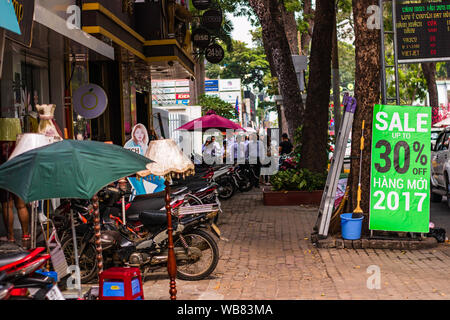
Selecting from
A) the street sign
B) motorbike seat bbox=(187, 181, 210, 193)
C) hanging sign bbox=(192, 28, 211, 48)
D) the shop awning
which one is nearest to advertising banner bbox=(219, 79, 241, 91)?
hanging sign bbox=(192, 28, 211, 48)

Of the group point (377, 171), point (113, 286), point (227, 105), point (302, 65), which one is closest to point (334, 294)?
point (113, 286)

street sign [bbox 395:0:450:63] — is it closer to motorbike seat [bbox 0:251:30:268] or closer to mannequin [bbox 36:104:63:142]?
mannequin [bbox 36:104:63:142]

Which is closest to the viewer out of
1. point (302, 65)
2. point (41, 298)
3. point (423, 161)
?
point (41, 298)

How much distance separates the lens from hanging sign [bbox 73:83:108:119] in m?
11.6

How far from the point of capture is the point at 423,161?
9.11 meters

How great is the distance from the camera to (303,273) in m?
7.77

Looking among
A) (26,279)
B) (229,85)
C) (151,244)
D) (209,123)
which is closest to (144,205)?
(151,244)

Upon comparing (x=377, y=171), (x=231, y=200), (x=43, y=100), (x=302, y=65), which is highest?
(x=302, y=65)

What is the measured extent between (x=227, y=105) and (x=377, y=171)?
23.4 metres

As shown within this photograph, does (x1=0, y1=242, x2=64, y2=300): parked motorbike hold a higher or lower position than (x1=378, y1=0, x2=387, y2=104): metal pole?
lower

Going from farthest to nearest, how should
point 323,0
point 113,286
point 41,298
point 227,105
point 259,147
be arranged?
point 227,105 < point 259,147 < point 323,0 < point 113,286 < point 41,298

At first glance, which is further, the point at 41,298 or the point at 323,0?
the point at 323,0

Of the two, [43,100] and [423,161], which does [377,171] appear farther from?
[43,100]

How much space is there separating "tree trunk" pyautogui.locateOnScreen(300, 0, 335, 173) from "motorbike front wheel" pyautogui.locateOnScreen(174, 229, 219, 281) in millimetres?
8750
